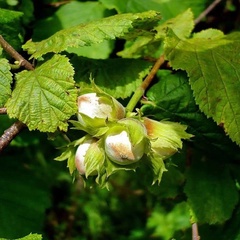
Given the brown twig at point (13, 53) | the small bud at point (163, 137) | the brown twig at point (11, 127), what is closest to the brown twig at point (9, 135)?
the brown twig at point (11, 127)

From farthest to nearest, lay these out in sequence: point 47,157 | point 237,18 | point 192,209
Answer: point 47,157, point 237,18, point 192,209

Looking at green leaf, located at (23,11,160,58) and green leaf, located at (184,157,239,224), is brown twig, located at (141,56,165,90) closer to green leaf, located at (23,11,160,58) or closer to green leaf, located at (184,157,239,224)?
green leaf, located at (23,11,160,58)

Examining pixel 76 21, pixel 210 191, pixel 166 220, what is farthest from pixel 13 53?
pixel 166 220

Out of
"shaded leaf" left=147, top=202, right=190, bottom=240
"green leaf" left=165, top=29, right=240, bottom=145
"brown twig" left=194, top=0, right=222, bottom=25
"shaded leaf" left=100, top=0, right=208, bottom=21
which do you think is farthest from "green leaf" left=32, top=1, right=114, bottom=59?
"shaded leaf" left=147, top=202, right=190, bottom=240

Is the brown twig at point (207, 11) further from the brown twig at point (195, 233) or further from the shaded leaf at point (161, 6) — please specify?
the brown twig at point (195, 233)

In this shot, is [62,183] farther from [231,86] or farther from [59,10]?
[231,86]

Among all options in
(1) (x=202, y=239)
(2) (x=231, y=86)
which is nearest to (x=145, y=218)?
(1) (x=202, y=239)
